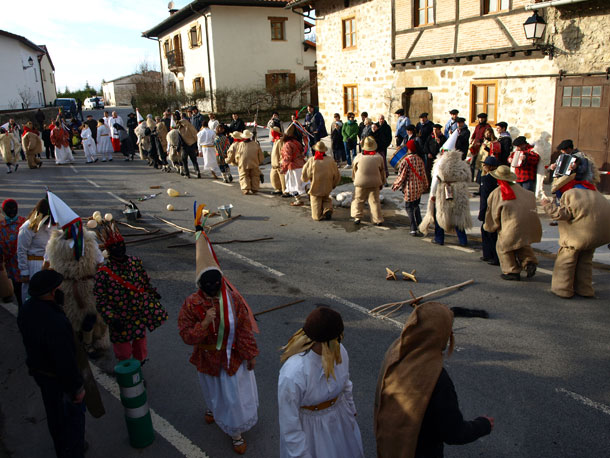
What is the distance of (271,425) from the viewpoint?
452 cm

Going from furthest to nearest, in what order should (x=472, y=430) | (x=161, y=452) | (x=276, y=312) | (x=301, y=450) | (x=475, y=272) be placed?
(x=475, y=272), (x=276, y=312), (x=161, y=452), (x=301, y=450), (x=472, y=430)

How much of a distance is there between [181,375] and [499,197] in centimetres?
488

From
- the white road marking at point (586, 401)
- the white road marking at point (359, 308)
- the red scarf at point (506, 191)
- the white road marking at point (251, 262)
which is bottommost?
the white road marking at point (586, 401)

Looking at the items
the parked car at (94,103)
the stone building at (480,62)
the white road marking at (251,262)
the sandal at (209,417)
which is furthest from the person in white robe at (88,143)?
the parked car at (94,103)

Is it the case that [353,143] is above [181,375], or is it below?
above

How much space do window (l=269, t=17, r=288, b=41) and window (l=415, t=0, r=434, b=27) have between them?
18658mm

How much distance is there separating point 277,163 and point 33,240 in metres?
8.12

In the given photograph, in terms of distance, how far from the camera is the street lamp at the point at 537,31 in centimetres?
1216

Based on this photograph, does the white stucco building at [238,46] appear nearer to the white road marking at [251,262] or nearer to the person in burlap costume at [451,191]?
the white road marking at [251,262]

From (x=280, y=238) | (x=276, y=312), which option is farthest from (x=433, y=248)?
(x=276, y=312)

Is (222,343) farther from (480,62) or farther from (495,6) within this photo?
(495,6)

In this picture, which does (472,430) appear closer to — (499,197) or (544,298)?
(544,298)

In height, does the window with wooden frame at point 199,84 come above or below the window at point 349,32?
below

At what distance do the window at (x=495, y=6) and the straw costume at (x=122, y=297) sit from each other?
12443mm
